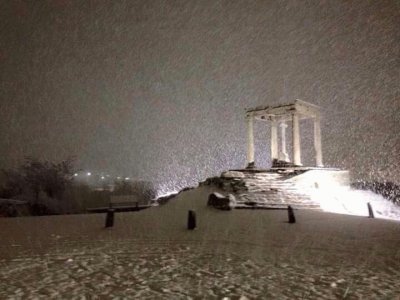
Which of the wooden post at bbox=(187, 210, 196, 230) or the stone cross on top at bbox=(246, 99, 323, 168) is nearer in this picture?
the wooden post at bbox=(187, 210, 196, 230)

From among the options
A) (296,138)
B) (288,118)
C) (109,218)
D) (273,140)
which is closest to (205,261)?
(109,218)

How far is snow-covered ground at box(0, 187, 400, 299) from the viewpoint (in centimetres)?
457

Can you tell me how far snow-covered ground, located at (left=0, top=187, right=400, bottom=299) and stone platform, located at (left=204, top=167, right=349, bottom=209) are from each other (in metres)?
5.61

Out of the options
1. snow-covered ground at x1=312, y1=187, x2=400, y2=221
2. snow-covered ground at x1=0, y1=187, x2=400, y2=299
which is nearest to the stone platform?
snow-covered ground at x1=312, y1=187, x2=400, y2=221

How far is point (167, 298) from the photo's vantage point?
14.0 ft

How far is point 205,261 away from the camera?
6.30 m

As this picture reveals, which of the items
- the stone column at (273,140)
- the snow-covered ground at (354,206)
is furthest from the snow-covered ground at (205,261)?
the stone column at (273,140)

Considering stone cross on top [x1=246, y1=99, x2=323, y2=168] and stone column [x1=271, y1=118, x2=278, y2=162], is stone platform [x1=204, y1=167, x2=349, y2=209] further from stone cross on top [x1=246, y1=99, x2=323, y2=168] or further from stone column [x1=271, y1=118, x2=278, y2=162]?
stone column [x1=271, y1=118, x2=278, y2=162]

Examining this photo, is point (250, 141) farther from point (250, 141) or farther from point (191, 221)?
point (191, 221)

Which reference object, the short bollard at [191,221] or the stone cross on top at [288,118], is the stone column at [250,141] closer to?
the stone cross on top at [288,118]

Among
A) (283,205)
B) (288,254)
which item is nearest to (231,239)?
(288,254)

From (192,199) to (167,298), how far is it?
14.6 meters

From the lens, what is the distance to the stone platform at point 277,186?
17.1 m

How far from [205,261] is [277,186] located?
46.1 feet
